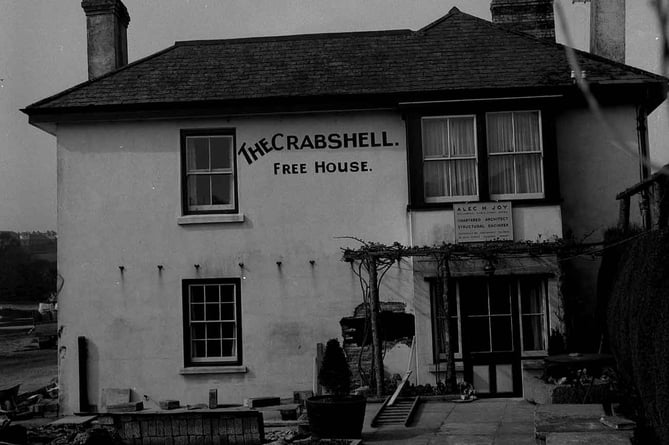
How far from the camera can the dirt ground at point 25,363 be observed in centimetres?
2756

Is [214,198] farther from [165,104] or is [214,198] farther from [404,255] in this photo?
[404,255]

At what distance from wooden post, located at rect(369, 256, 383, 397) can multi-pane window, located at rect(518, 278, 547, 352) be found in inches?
115

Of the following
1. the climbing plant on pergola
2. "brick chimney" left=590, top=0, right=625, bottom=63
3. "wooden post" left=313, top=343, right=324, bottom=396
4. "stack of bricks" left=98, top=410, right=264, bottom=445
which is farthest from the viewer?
"brick chimney" left=590, top=0, right=625, bottom=63

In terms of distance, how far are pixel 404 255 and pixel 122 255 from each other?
591 centimetres

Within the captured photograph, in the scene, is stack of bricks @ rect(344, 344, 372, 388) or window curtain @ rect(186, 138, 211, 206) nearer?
stack of bricks @ rect(344, 344, 372, 388)

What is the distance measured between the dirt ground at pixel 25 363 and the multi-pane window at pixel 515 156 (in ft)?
46.0

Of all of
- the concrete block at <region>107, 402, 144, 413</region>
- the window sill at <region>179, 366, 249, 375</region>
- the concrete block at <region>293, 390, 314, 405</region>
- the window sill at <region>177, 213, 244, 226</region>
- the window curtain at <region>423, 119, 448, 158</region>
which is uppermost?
the window curtain at <region>423, 119, 448, 158</region>

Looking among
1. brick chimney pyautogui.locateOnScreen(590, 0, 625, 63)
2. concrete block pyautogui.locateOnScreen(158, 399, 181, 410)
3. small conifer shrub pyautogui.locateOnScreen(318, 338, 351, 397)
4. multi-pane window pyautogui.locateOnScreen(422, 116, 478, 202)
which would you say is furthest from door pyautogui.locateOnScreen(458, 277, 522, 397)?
brick chimney pyautogui.locateOnScreen(590, 0, 625, 63)

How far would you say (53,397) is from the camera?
806 inches

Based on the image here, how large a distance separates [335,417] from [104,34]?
11537 mm

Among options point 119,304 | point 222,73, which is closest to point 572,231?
point 222,73

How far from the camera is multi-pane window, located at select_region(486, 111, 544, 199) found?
17125 mm

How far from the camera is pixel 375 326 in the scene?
1602 cm

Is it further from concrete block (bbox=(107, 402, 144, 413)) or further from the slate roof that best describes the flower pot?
the slate roof
